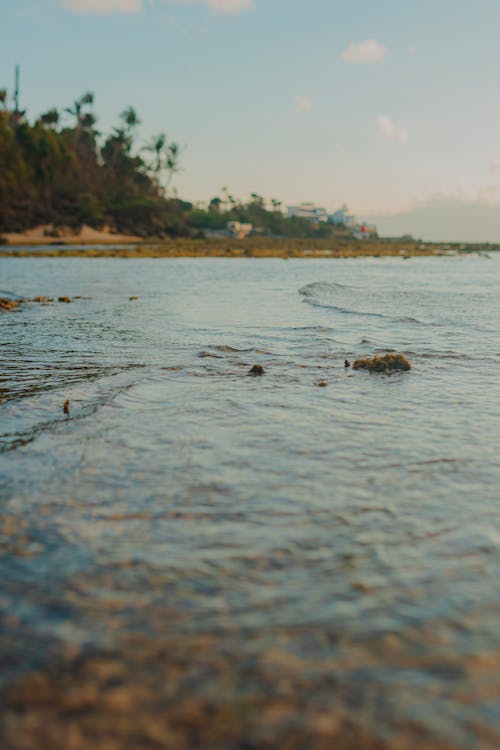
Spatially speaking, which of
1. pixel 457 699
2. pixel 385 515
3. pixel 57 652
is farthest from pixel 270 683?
pixel 385 515

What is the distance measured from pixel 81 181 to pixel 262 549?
113034 mm

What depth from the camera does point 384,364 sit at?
922 cm

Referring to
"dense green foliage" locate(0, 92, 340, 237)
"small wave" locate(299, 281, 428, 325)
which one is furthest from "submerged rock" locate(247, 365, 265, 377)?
"dense green foliage" locate(0, 92, 340, 237)

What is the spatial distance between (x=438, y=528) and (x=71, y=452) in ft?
10.2

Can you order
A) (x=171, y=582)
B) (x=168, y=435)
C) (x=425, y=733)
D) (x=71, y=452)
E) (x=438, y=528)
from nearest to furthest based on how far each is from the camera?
1. (x=425, y=733)
2. (x=171, y=582)
3. (x=438, y=528)
4. (x=71, y=452)
5. (x=168, y=435)

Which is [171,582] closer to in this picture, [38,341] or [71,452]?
[71,452]

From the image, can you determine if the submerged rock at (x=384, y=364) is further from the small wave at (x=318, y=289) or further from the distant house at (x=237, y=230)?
the distant house at (x=237, y=230)

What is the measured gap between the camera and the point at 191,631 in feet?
9.55

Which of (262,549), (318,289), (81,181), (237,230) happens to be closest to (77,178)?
(81,181)

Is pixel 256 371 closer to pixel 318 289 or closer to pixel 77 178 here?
pixel 318 289

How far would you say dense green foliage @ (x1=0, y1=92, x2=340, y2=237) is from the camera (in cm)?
9088

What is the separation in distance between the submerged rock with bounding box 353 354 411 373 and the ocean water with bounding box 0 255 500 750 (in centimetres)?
42

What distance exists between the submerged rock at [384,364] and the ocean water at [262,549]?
A: 0.42m

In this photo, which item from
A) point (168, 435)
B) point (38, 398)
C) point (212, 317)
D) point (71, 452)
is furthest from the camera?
point (212, 317)
